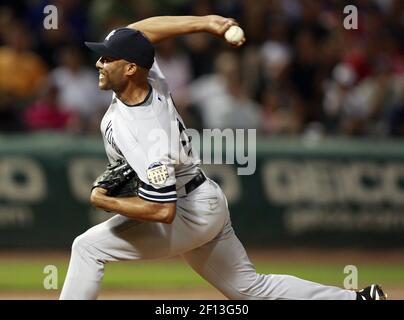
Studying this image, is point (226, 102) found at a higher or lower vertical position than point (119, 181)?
higher

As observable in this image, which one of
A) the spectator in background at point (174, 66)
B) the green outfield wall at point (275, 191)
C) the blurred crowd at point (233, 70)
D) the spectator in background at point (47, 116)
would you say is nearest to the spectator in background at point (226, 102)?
the blurred crowd at point (233, 70)

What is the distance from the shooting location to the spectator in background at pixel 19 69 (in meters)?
11.7

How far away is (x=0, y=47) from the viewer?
473 inches

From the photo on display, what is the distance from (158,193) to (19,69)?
263 inches

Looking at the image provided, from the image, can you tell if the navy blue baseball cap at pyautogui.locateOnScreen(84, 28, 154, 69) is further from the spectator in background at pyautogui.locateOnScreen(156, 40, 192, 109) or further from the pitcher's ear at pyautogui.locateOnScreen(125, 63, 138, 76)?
the spectator in background at pyautogui.locateOnScreen(156, 40, 192, 109)

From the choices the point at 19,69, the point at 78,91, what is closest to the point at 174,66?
the point at 78,91

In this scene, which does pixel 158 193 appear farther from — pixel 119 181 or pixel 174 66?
pixel 174 66

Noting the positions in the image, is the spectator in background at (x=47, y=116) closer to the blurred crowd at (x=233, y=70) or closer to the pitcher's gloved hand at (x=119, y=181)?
the blurred crowd at (x=233, y=70)

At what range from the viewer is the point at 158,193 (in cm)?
565

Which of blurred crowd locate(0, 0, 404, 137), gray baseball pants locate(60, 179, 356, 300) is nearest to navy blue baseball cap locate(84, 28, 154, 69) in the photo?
gray baseball pants locate(60, 179, 356, 300)
